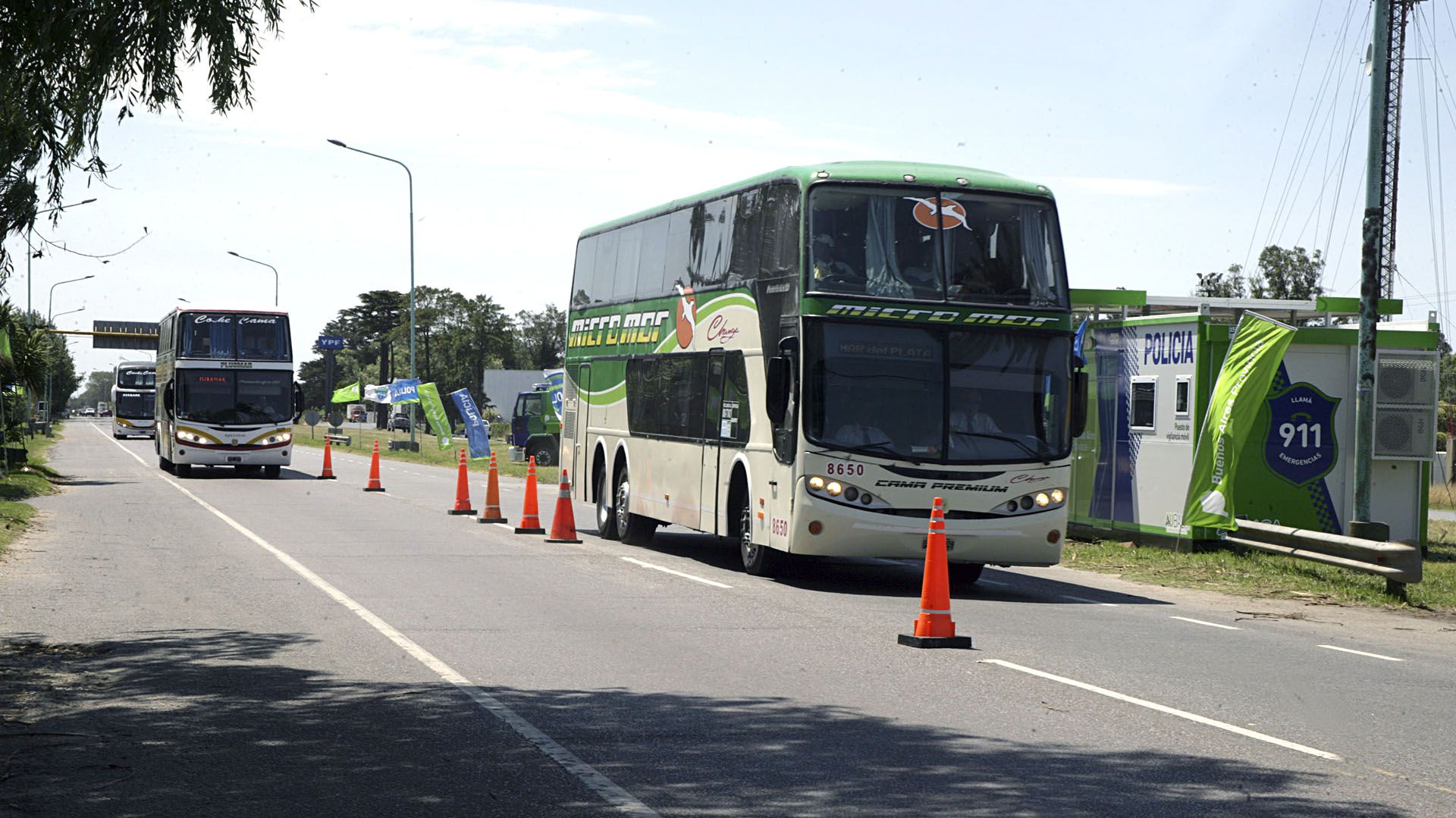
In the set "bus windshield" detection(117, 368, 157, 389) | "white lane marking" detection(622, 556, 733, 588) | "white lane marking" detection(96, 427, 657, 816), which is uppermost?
"bus windshield" detection(117, 368, 157, 389)

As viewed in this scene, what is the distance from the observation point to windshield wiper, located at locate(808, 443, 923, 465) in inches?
588

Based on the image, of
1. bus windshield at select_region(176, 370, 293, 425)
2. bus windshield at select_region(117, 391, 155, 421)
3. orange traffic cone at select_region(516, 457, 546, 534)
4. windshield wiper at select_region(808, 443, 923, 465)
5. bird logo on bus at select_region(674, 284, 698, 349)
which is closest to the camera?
windshield wiper at select_region(808, 443, 923, 465)

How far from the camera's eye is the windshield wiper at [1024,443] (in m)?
15.1

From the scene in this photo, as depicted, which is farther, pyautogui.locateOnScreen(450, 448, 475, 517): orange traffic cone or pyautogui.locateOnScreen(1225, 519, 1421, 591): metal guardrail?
pyautogui.locateOnScreen(450, 448, 475, 517): orange traffic cone

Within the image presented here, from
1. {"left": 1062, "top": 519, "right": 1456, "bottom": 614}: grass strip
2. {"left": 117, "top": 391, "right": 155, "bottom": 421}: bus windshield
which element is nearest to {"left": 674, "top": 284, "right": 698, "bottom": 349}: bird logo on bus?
{"left": 1062, "top": 519, "right": 1456, "bottom": 614}: grass strip

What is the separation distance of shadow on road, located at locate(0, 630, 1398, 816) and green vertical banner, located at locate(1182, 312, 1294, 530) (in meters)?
10.6

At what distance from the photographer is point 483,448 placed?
4897 centimetres

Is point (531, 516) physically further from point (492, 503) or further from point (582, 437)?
point (492, 503)

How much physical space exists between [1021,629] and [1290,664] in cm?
220

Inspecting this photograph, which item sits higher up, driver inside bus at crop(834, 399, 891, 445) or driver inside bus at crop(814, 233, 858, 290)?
driver inside bus at crop(814, 233, 858, 290)

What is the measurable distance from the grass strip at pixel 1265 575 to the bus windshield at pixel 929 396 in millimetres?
3281

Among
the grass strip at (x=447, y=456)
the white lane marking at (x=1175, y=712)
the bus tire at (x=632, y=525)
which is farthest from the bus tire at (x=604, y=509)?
the white lane marking at (x=1175, y=712)

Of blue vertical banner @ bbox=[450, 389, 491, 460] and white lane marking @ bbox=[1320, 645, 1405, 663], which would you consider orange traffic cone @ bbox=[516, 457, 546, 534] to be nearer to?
white lane marking @ bbox=[1320, 645, 1405, 663]

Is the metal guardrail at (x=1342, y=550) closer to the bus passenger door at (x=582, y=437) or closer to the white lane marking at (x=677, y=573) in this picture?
the white lane marking at (x=677, y=573)
